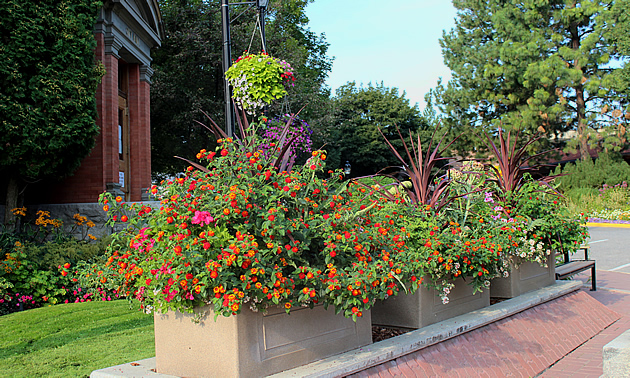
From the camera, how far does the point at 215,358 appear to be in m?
2.77

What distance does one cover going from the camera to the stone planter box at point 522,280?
5.30 metres

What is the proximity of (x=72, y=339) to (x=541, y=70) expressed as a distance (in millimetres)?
25345

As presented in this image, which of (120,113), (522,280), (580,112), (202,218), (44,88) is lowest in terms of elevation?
(522,280)

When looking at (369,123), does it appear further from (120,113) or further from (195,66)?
(120,113)

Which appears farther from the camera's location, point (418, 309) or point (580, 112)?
point (580, 112)

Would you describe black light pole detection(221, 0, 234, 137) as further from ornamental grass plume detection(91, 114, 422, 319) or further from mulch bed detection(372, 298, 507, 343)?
mulch bed detection(372, 298, 507, 343)

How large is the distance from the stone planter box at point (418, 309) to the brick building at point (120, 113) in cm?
757

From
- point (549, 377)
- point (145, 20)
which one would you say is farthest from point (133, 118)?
point (549, 377)

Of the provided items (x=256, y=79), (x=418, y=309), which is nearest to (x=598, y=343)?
(x=418, y=309)

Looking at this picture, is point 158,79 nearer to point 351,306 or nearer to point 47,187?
point 47,187

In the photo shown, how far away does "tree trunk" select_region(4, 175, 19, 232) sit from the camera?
824 centimetres

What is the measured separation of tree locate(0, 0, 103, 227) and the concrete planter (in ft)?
19.4

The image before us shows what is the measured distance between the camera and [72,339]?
490cm

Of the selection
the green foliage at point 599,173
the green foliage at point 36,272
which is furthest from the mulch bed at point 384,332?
the green foliage at point 599,173
